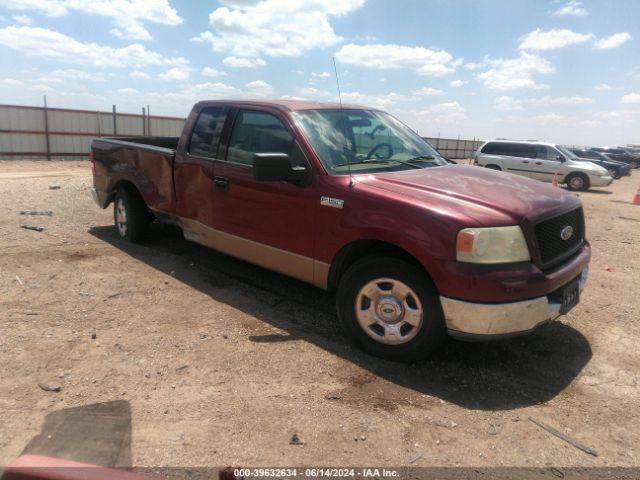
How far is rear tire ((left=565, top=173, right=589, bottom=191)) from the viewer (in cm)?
1789

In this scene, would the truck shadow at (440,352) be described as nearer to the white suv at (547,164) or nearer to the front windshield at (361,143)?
the front windshield at (361,143)

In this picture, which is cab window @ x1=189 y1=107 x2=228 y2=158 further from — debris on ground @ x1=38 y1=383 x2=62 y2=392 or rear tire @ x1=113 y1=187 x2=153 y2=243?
debris on ground @ x1=38 y1=383 x2=62 y2=392

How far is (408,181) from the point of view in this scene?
3.60 meters

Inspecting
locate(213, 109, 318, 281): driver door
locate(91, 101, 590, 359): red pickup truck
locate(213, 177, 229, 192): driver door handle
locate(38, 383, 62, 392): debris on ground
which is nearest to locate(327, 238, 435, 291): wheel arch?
locate(91, 101, 590, 359): red pickup truck

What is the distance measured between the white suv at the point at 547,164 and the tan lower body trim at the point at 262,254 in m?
15.5

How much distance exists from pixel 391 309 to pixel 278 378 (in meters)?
0.91

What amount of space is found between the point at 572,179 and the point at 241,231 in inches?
678

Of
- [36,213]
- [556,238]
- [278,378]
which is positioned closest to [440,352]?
[556,238]

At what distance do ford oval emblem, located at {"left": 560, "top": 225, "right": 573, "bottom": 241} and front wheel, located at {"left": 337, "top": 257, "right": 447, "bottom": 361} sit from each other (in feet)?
3.55

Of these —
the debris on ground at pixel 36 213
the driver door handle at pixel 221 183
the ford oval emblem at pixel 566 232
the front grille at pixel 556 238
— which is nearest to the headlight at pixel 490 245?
the front grille at pixel 556 238

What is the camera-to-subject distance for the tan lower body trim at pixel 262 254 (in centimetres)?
389

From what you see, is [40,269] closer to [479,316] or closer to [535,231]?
[479,316]

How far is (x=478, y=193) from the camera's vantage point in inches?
133

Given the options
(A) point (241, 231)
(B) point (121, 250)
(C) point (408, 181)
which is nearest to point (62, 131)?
(B) point (121, 250)
